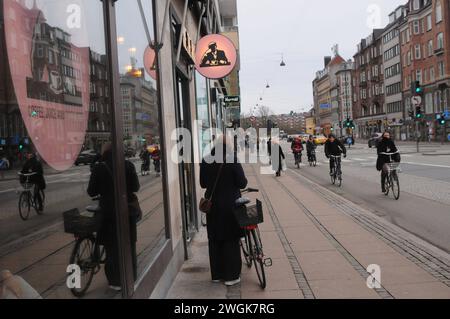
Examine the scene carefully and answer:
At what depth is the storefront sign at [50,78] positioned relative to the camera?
7.81ft

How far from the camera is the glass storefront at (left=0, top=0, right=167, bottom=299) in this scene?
7.59 ft

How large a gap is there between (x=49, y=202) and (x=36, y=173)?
223mm

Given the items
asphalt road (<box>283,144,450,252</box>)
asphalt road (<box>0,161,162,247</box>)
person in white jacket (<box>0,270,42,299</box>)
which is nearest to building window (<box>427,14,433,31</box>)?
asphalt road (<box>283,144,450,252</box>)

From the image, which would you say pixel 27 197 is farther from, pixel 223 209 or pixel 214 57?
pixel 214 57

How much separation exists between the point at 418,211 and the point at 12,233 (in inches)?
384

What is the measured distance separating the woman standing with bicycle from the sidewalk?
0.23 m

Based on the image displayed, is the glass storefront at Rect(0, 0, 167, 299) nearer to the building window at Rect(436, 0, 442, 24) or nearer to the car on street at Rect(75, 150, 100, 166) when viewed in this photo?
the car on street at Rect(75, 150, 100, 166)

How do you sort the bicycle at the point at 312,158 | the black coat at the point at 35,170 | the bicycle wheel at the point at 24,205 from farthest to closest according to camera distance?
the bicycle at the point at 312,158 → the black coat at the point at 35,170 → the bicycle wheel at the point at 24,205

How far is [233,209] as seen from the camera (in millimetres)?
5668

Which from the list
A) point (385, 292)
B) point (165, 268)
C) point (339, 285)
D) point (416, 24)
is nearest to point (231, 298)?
point (165, 268)

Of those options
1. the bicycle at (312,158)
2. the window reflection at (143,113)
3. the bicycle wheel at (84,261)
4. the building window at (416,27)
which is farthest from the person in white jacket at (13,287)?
the building window at (416,27)

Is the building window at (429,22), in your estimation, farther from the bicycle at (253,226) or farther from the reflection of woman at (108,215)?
the reflection of woman at (108,215)

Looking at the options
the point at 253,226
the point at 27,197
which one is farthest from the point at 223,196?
the point at 27,197

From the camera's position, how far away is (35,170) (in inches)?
99.0
